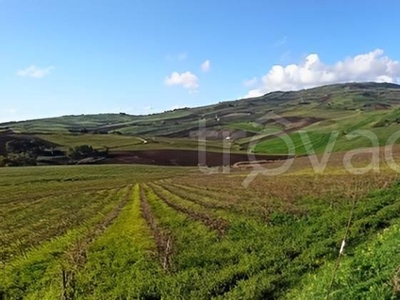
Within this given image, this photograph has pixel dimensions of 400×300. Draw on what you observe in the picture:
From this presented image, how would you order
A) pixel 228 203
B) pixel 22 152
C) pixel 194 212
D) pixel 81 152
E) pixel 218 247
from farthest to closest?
1. pixel 81 152
2. pixel 22 152
3. pixel 228 203
4. pixel 194 212
5. pixel 218 247

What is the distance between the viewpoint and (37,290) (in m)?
19.1

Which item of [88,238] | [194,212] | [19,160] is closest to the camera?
[88,238]

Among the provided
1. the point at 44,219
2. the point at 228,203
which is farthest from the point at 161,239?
the point at 44,219

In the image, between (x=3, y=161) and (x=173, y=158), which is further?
(x=173, y=158)

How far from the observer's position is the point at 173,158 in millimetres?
114375

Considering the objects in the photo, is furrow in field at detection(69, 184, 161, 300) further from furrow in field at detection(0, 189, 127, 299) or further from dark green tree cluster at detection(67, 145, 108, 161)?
dark green tree cluster at detection(67, 145, 108, 161)

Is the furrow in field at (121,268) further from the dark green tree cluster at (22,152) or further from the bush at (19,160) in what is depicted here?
the dark green tree cluster at (22,152)

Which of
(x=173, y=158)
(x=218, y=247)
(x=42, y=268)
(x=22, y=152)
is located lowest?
(x=42, y=268)

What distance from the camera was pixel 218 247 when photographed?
21984 mm

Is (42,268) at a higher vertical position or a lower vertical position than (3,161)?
lower

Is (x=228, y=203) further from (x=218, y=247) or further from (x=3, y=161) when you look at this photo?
(x=3, y=161)

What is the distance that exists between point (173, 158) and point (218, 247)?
304 ft

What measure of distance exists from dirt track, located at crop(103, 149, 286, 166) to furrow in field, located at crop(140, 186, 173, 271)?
7448 cm

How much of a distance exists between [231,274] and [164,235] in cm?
737
